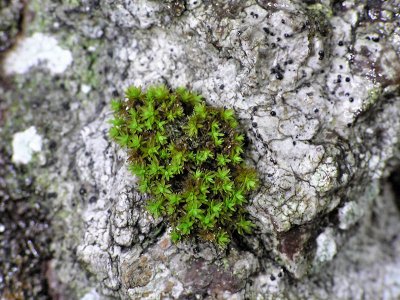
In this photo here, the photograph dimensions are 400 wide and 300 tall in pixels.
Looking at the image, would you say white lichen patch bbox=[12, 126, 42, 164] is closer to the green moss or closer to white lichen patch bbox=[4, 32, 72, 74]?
white lichen patch bbox=[4, 32, 72, 74]

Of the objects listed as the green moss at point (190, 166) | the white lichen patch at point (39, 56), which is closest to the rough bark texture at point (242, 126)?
the white lichen patch at point (39, 56)

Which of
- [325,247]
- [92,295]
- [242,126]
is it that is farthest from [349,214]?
[92,295]

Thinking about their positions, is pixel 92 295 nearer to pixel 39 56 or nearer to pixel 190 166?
pixel 190 166

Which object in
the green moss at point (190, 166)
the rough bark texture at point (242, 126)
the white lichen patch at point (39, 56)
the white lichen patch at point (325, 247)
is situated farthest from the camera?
the white lichen patch at point (39, 56)

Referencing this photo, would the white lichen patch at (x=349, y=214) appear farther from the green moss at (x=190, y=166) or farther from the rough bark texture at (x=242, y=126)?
the green moss at (x=190, y=166)

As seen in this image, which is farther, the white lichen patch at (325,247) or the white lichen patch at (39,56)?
the white lichen patch at (39,56)

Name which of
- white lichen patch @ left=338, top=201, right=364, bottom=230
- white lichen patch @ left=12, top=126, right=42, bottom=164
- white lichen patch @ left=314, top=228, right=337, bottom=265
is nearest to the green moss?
white lichen patch @ left=314, top=228, right=337, bottom=265
